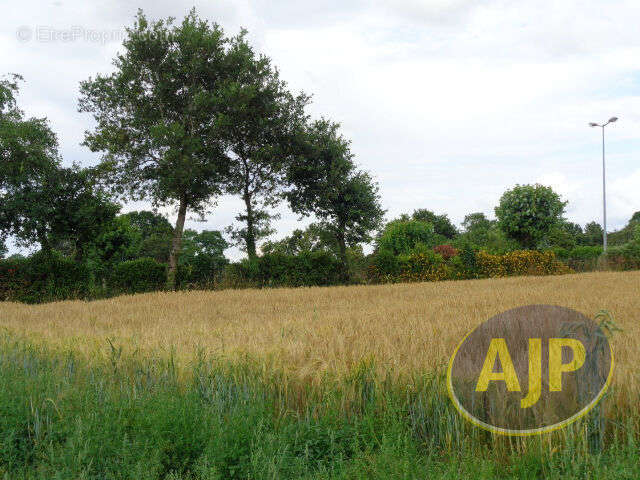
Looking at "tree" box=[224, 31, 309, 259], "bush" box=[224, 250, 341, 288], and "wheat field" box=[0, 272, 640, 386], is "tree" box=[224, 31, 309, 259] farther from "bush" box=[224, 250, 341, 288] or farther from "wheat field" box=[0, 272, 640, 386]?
"wheat field" box=[0, 272, 640, 386]

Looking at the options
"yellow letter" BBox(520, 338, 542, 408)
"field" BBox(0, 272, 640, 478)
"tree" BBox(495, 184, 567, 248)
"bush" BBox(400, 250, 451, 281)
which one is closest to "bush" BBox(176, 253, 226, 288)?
"bush" BBox(400, 250, 451, 281)

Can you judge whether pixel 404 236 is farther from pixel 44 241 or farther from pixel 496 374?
pixel 496 374

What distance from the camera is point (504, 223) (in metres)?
38.5

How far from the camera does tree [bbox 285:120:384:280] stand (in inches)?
1125

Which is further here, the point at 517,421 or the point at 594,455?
the point at 517,421

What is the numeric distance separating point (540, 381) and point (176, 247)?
74.6 feet

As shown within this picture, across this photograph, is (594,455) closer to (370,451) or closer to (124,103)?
(370,451)

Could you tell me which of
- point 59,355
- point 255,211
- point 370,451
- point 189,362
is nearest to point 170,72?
point 255,211

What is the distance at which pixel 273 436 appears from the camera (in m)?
3.71

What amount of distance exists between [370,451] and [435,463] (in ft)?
1.51

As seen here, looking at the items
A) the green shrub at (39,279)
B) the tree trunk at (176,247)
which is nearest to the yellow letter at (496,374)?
the tree trunk at (176,247)

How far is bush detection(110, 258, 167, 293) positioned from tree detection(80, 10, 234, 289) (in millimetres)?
779

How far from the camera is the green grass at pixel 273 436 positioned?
131 inches

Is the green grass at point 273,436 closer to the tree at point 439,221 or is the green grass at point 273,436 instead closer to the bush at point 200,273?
the bush at point 200,273
